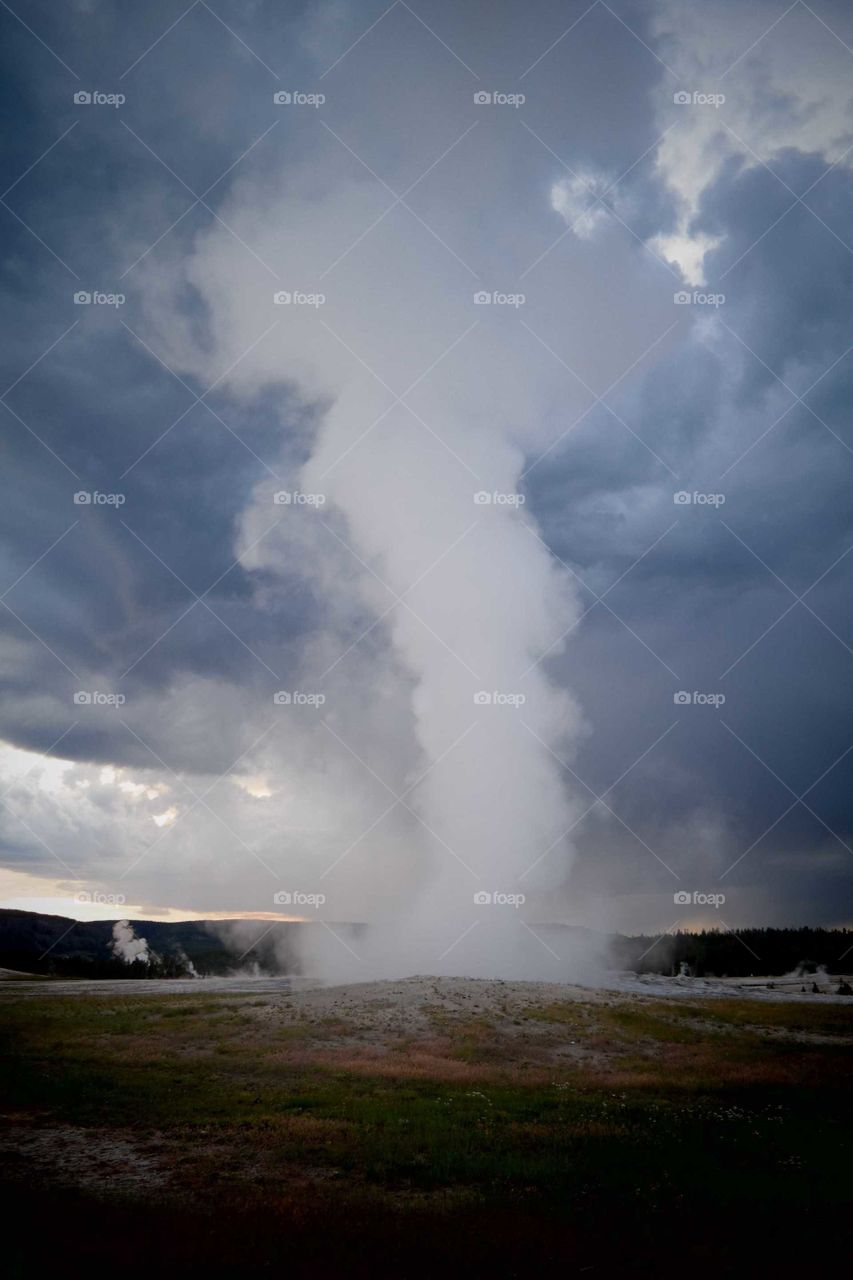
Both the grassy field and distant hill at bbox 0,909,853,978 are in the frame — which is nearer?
the grassy field

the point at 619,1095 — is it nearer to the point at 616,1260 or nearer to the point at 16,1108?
the point at 616,1260

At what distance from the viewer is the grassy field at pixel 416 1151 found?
48.3ft

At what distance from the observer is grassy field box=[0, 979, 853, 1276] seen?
14.7m

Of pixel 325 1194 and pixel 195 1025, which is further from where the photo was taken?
pixel 195 1025

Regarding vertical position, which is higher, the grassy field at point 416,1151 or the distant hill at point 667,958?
the grassy field at point 416,1151

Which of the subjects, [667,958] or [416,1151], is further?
[667,958]

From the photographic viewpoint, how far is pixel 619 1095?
29375 mm

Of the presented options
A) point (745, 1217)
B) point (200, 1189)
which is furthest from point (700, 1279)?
point (200, 1189)

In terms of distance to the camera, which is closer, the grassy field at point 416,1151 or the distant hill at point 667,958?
the grassy field at point 416,1151

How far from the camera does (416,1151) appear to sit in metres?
21.1

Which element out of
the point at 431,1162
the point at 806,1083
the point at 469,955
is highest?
the point at 431,1162

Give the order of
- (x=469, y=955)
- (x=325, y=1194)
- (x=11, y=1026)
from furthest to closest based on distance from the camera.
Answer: (x=469, y=955), (x=11, y=1026), (x=325, y=1194)

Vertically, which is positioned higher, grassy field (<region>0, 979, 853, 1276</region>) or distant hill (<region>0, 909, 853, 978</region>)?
grassy field (<region>0, 979, 853, 1276</region>)

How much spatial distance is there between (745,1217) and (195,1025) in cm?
3701
